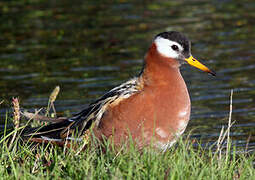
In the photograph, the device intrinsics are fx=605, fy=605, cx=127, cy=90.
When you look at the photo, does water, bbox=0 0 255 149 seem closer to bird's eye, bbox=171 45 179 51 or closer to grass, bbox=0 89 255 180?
bird's eye, bbox=171 45 179 51

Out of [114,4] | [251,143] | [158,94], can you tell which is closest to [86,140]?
[158,94]

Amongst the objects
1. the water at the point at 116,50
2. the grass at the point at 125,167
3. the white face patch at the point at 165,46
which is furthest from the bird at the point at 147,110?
the water at the point at 116,50

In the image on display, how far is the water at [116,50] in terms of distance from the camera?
37.5ft

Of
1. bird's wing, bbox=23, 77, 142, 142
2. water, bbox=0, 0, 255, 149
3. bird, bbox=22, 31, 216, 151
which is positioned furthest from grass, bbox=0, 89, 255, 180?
water, bbox=0, 0, 255, 149

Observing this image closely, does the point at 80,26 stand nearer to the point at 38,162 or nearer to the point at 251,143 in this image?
the point at 251,143

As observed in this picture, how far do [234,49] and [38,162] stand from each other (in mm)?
9851

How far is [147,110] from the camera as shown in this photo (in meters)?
6.89

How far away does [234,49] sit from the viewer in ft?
49.5

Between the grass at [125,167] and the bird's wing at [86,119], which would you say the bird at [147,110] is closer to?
the bird's wing at [86,119]

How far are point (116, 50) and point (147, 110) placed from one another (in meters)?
9.04

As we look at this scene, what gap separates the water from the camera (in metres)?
11.4

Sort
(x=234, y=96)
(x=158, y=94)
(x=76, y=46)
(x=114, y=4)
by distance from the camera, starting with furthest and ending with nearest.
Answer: (x=114, y=4) → (x=76, y=46) → (x=234, y=96) → (x=158, y=94)

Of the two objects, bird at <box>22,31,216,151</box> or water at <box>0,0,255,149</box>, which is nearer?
bird at <box>22,31,216,151</box>

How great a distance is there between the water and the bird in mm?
1719
